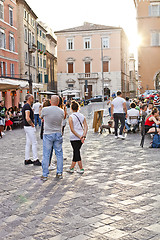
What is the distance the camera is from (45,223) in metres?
4.91

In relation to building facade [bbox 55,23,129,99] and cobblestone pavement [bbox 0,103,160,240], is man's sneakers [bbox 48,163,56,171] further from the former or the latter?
building facade [bbox 55,23,129,99]

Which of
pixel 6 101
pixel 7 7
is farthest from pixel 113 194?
pixel 7 7

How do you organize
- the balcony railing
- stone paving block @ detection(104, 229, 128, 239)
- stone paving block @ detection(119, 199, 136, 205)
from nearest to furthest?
stone paving block @ detection(104, 229, 128, 239) → stone paving block @ detection(119, 199, 136, 205) → the balcony railing

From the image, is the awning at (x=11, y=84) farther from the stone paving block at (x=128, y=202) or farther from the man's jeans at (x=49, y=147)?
the stone paving block at (x=128, y=202)

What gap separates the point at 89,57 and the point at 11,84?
4478 cm

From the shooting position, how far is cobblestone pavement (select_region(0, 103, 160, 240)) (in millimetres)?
4582

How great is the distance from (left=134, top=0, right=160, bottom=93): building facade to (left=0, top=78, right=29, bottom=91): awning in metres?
30.6

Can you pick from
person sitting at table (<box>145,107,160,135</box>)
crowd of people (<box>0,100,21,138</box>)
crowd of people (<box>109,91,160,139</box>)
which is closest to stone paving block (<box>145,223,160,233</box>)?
crowd of people (<box>109,91,160,139</box>)

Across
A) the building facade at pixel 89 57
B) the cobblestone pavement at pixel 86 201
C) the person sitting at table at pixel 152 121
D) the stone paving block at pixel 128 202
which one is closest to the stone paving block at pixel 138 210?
the cobblestone pavement at pixel 86 201

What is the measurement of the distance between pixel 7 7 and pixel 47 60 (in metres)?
28.5

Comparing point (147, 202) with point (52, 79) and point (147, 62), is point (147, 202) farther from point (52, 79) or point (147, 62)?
point (52, 79)

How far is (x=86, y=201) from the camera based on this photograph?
232 inches

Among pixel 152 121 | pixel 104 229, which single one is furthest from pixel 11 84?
pixel 104 229

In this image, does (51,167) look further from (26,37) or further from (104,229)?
(26,37)
